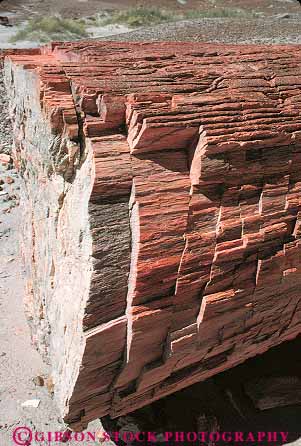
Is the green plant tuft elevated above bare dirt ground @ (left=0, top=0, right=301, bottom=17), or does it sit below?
below

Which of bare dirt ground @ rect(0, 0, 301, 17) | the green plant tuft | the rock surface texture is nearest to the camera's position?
the rock surface texture

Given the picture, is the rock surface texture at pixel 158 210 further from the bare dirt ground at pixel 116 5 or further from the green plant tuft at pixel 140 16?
the green plant tuft at pixel 140 16

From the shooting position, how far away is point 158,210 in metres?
1.99

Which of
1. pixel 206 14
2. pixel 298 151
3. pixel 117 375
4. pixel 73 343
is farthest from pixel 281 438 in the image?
pixel 206 14

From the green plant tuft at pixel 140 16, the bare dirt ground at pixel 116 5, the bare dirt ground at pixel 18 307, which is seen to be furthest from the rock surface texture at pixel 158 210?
the green plant tuft at pixel 140 16

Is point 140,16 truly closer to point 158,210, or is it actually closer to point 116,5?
point 116,5

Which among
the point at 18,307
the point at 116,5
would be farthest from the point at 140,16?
the point at 18,307

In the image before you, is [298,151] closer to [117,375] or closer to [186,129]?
[186,129]

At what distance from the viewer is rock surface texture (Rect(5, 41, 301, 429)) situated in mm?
1974

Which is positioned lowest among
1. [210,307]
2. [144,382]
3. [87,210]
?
[144,382]

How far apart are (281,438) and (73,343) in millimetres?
1803

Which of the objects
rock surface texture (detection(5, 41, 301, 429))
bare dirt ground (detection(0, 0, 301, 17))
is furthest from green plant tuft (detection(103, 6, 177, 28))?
rock surface texture (detection(5, 41, 301, 429))

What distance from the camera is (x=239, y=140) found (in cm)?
210

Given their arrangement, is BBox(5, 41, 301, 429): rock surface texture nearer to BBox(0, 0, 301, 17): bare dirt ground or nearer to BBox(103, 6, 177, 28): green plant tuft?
BBox(0, 0, 301, 17): bare dirt ground
